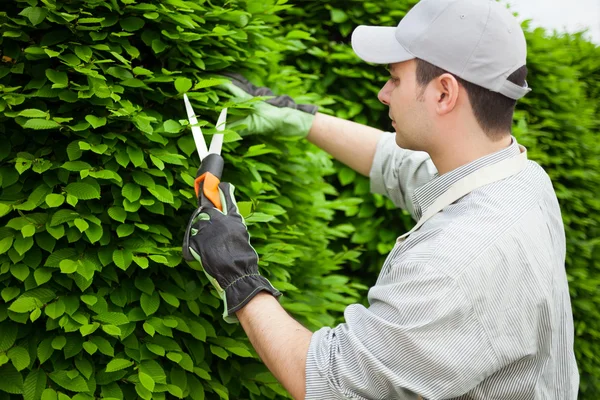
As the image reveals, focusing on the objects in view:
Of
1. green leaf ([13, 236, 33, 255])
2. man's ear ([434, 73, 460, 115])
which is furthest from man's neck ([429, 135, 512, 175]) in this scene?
green leaf ([13, 236, 33, 255])

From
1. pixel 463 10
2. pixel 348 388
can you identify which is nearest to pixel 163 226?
pixel 348 388

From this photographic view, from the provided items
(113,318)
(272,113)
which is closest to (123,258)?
(113,318)

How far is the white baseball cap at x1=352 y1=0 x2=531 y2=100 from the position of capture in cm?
198

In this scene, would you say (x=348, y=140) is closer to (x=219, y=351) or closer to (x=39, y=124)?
(x=219, y=351)

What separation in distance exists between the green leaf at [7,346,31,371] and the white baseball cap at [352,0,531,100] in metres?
1.47

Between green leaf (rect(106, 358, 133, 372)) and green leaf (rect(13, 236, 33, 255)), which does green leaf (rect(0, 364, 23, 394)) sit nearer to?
green leaf (rect(106, 358, 133, 372))

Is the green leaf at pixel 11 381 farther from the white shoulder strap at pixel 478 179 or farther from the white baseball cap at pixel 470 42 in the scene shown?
the white baseball cap at pixel 470 42

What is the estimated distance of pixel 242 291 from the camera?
6.63 feet

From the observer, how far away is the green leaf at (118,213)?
209 centimetres

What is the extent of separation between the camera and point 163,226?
2.25 m

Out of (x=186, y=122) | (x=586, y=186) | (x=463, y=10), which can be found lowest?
(x=586, y=186)

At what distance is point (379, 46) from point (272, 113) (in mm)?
587

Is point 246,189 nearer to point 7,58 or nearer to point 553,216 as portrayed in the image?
point 7,58

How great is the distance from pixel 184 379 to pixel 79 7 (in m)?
1.26
